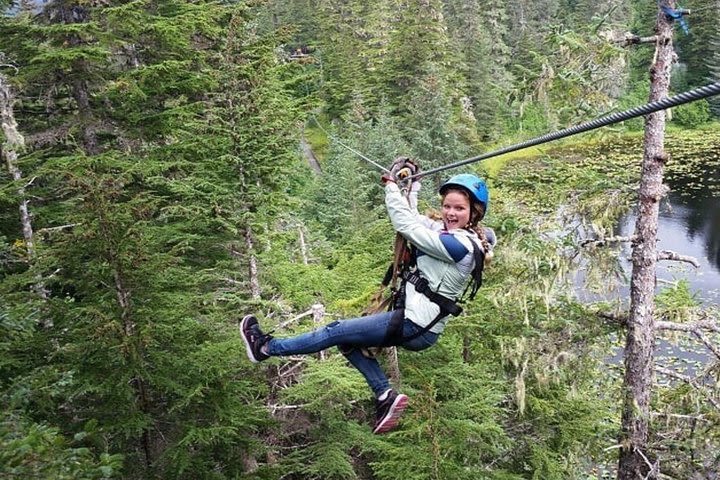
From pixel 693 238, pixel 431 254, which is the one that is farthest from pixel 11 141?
pixel 693 238

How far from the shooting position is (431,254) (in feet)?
13.6

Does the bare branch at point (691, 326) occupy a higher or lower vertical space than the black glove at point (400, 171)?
lower

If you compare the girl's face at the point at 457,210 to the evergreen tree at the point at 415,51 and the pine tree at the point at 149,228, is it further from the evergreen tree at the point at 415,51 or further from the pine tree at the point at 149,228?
the evergreen tree at the point at 415,51

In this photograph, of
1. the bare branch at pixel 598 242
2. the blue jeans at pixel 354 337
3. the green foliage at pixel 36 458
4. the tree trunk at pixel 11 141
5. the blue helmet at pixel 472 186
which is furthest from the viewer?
the tree trunk at pixel 11 141

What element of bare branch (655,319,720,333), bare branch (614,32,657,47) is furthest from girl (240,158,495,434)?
bare branch (655,319,720,333)

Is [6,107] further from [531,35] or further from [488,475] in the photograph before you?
[531,35]

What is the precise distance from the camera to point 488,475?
24.9ft

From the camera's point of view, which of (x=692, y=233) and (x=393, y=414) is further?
(x=692, y=233)

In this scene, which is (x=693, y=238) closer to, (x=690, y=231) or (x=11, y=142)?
(x=690, y=231)

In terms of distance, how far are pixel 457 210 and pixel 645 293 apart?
399cm

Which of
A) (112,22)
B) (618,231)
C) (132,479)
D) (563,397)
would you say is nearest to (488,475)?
(563,397)

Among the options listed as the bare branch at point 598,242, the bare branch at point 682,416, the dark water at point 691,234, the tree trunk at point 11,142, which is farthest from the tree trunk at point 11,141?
the dark water at point 691,234

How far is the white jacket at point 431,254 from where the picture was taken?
407 cm

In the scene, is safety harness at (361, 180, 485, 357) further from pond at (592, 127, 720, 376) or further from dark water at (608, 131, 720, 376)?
dark water at (608, 131, 720, 376)
